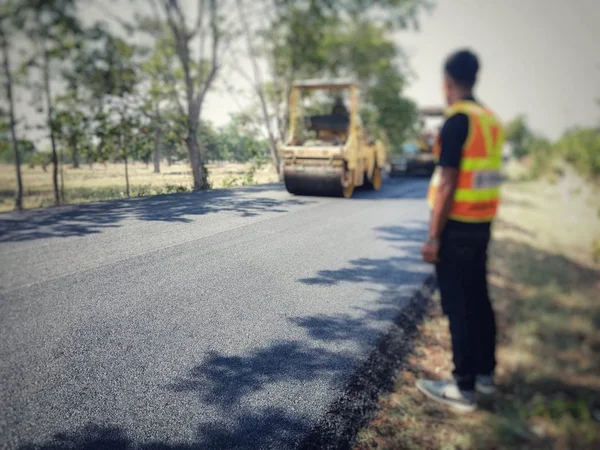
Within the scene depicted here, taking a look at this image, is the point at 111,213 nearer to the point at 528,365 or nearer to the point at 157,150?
the point at 157,150

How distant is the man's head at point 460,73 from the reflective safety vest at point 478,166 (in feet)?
0.36

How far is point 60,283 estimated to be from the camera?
287cm

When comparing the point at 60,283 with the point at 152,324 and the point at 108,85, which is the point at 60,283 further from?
the point at 108,85

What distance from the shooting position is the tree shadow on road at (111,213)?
3512 millimetres

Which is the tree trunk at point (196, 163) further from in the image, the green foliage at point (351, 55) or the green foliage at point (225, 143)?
the green foliage at point (351, 55)

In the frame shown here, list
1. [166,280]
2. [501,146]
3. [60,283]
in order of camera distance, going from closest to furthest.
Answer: [501,146] < [60,283] < [166,280]

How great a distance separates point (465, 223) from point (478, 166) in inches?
14.8

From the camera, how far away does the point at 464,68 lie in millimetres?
2270

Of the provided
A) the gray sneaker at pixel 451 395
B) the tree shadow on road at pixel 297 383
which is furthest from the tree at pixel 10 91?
the gray sneaker at pixel 451 395

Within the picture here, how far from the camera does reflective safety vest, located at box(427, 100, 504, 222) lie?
2.14m

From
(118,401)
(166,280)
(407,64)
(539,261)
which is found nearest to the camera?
(118,401)

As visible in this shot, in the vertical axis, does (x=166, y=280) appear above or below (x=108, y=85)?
below

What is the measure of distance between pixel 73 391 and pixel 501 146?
118 inches

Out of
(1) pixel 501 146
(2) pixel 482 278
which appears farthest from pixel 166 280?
(1) pixel 501 146
